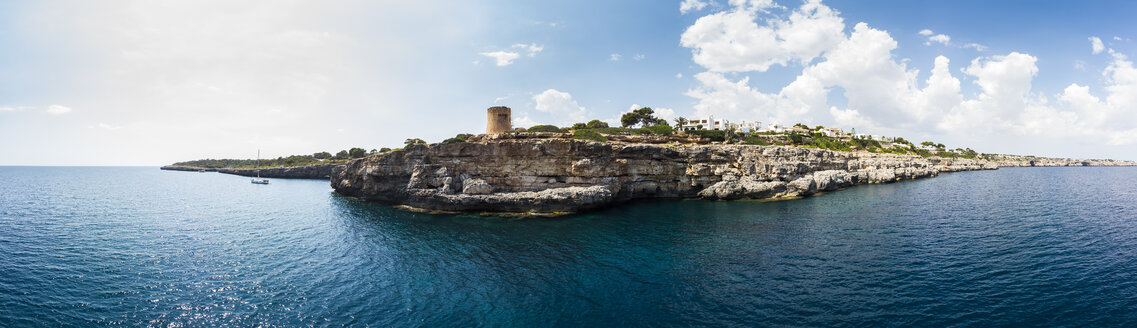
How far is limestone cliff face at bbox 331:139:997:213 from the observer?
4312 cm

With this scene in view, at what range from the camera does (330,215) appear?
40.1 m

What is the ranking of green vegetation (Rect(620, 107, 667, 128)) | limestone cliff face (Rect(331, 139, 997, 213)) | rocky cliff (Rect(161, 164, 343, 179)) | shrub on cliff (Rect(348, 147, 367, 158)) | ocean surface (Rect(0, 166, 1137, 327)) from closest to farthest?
ocean surface (Rect(0, 166, 1137, 327)), limestone cliff face (Rect(331, 139, 997, 213)), green vegetation (Rect(620, 107, 667, 128)), rocky cliff (Rect(161, 164, 343, 179)), shrub on cliff (Rect(348, 147, 367, 158))

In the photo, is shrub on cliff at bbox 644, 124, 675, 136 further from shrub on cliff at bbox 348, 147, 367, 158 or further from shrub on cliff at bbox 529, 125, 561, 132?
shrub on cliff at bbox 348, 147, 367, 158

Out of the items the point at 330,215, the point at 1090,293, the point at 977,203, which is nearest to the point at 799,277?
the point at 1090,293

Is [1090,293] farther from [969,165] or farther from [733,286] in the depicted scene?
[969,165]

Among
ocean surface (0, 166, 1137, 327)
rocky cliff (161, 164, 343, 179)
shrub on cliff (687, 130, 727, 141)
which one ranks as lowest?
ocean surface (0, 166, 1137, 327)

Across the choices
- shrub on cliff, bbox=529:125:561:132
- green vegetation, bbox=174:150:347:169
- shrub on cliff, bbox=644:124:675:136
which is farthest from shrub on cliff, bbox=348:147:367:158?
shrub on cliff, bbox=644:124:675:136

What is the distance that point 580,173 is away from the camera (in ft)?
148

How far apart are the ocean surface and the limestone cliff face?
848 cm

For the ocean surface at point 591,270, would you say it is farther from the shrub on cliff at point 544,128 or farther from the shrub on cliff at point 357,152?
the shrub on cliff at point 357,152

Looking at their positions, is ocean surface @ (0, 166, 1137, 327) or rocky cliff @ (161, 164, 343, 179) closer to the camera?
ocean surface @ (0, 166, 1137, 327)

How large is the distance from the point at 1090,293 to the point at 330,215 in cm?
5108

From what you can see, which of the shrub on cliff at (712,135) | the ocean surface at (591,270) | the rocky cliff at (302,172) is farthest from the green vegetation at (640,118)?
the rocky cliff at (302,172)

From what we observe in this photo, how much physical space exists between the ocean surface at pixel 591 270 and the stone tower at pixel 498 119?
85.3 feet
